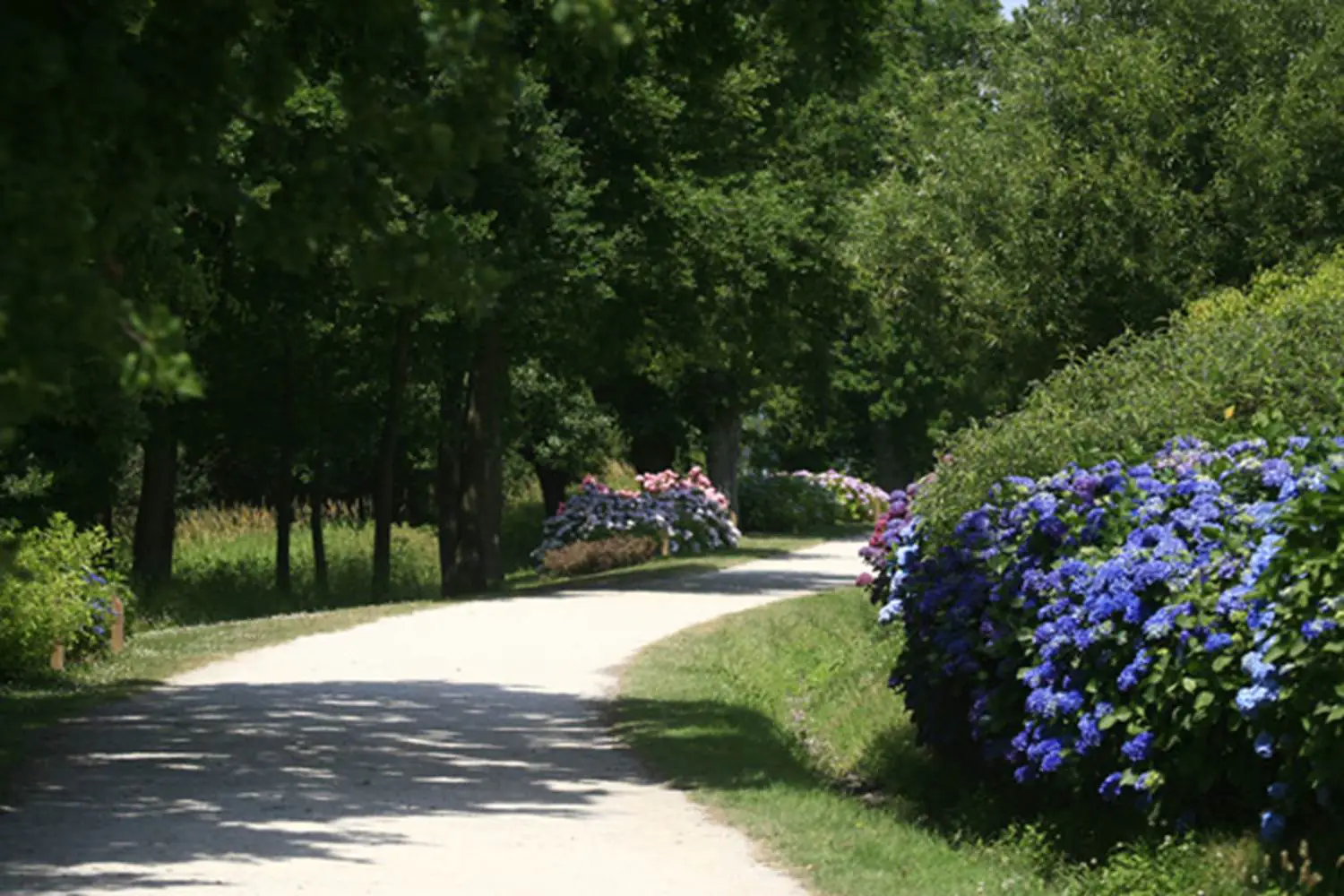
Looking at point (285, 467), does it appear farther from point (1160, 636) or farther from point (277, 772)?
point (1160, 636)

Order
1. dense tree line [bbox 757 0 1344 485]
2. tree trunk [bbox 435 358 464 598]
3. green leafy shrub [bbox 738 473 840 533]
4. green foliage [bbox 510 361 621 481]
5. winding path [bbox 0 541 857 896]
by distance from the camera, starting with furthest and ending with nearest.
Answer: green leafy shrub [bbox 738 473 840 533] → green foliage [bbox 510 361 621 481] → tree trunk [bbox 435 358 464 598] → dense tree line [bbox 757 0 1344 485] → winding path [bbox 0 541 857 896]

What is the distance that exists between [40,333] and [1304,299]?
14683 millimetres

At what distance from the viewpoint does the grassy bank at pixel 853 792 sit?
9.82 m

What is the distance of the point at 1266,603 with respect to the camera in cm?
916

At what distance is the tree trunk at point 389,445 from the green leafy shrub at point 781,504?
67.3ft

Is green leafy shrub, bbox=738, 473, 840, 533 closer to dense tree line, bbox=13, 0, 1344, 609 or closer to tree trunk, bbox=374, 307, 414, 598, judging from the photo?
dense tree line, bbox=13, 0, 1344, 609

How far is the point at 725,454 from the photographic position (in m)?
52.2

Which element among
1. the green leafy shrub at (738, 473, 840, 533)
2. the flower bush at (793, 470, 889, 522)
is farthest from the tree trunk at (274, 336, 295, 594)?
the flower bush at (793, 470, 889, 522)

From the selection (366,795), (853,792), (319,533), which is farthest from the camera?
(319,533)

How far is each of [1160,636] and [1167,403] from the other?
16.4 feet

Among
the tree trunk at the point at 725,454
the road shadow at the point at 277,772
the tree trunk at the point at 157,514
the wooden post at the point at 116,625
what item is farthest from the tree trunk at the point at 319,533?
the road shadow at the point at 277,772

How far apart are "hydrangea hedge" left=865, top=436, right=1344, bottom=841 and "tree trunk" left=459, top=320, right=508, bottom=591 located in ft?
→ 66.9

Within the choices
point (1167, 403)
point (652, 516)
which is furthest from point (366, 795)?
point (652, 516)

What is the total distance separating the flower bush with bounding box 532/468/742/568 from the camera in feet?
135
